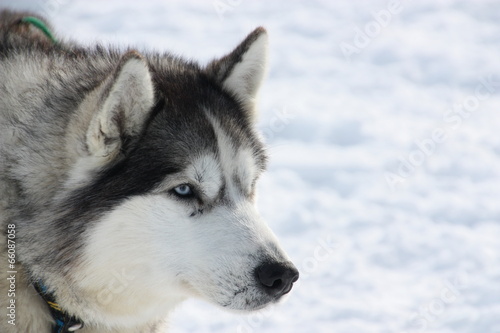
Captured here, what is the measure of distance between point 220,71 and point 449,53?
18.7 ft

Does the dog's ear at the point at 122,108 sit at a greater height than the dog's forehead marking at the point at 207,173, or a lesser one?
greater

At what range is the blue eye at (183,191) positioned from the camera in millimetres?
2916

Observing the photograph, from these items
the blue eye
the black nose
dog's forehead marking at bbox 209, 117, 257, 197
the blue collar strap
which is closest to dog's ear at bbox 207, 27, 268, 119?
dog's forehead marking at bbox 209, 117, 257, 197

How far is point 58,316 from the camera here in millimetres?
3008

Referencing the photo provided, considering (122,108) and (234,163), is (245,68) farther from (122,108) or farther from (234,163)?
(122,108)

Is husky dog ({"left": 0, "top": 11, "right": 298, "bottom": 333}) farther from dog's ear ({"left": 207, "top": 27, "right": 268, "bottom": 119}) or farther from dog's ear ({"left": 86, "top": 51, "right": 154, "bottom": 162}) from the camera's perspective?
dog's ear ({"left": 207, "top": 27, "right": 268, "bottom": 119})

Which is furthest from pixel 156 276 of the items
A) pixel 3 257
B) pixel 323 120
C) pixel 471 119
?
pixel 471 119

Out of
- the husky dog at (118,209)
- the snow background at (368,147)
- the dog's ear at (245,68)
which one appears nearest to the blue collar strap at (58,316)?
the husky dog at (118,209)

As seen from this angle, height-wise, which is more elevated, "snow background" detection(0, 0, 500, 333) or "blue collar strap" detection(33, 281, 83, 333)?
"blue collar strap" detection(33, 281, 83, 333)

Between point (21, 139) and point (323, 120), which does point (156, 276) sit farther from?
point (323, 120)

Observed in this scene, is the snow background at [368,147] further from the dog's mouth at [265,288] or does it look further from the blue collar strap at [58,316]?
the blue collar strap at [58,316]

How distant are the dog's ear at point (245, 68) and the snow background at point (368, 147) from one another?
43.2 inches

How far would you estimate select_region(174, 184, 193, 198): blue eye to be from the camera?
2916mm

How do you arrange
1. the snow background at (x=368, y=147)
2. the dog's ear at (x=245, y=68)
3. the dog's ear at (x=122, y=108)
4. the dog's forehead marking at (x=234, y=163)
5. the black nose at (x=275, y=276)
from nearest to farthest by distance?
the dog's ear at (x=122, y=108) < the black nose at (x=275, y=276) < the dog's forehead marking at (x=234, y=163) < the dog's ear at (x=245, y=68) < the snow background at (x=368, y=147)
